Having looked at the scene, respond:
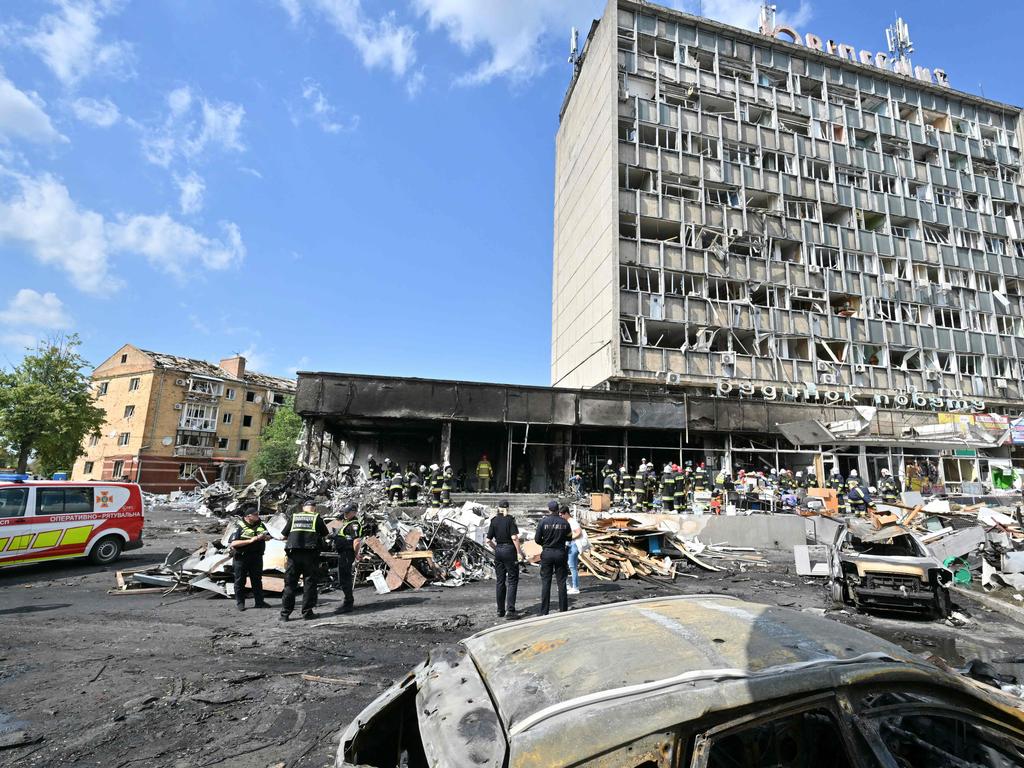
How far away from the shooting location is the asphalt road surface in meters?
4.14

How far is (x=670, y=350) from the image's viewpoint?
28.0 meters

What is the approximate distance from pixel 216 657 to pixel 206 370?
4675 centimetres

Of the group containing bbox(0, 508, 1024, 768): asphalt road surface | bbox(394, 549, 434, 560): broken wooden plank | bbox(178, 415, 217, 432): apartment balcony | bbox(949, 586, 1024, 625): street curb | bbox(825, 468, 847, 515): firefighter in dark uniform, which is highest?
bbox(178, 415, 217, 432): apartment balcony

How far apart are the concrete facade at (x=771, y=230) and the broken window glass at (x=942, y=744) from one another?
24.5m

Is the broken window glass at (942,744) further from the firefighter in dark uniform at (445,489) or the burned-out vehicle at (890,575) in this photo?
the firefighter in dark uniform at (445,489)

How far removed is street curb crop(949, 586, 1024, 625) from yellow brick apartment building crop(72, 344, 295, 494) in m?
45.3

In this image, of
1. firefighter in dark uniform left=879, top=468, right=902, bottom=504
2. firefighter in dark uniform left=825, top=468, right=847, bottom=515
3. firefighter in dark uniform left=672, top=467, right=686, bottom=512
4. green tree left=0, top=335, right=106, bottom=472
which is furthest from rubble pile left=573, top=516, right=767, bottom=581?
green tree left=0, top=335, right=106, bottom=472

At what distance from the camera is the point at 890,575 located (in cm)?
830

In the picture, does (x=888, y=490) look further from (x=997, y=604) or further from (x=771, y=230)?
(x=771, y=230)

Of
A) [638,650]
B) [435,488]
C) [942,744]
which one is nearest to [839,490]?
[435,488]

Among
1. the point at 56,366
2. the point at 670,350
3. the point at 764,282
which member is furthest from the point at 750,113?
the point at 56,366

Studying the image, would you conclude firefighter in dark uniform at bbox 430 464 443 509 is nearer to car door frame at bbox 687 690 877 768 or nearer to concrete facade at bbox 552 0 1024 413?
concrete facade at bbox 552 0 1024 413

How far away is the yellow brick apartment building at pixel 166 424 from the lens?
131 feet

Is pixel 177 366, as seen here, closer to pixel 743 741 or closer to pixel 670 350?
pixel 670 350
